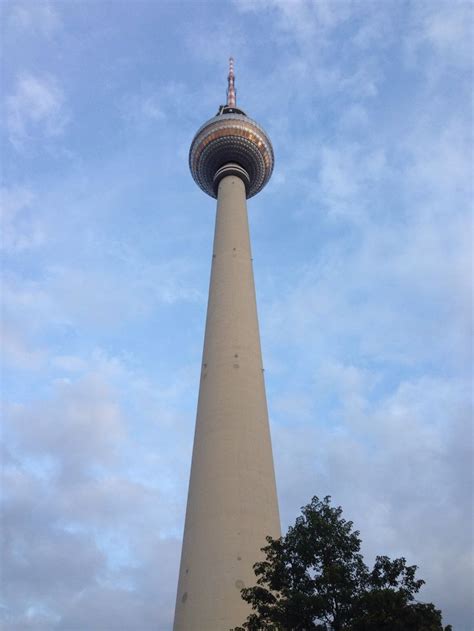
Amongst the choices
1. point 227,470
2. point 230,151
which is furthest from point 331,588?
point 230,151

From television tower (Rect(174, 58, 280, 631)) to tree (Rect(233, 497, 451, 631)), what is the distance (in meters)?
8.47

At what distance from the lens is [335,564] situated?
18.7 m

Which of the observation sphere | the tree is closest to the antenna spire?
the observation sphere

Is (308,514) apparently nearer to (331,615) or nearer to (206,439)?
(331,615)

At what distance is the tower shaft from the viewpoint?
1129 inches

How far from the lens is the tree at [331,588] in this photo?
16.9 meters

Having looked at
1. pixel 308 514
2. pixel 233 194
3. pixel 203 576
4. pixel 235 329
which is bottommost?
pixel 308 514

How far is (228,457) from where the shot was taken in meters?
33.0

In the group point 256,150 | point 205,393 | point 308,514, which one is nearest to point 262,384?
point 205,393

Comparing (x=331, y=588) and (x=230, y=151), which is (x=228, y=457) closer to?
(x=331, y=588)

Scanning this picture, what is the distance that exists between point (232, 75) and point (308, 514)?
53.3 meters

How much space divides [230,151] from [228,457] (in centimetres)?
2996

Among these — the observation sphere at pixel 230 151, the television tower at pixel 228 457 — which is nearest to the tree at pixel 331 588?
the television tower at pixel 228 457

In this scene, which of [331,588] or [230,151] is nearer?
[331,588]
